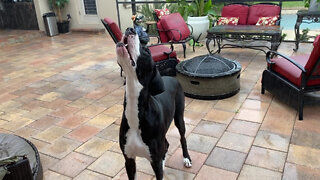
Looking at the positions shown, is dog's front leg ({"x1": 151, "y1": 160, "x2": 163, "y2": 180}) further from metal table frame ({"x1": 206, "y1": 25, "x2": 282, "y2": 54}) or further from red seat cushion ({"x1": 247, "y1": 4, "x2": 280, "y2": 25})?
red seat cushion ({"x1": 247, "y1": 4, "x2": 280, "y2": 25})

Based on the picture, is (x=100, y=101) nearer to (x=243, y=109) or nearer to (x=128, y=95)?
(x=243, y=109)

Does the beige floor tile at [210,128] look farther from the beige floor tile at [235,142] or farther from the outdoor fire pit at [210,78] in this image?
the outdoor fire pit at [210,78]

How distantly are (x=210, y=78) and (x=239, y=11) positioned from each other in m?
3.21

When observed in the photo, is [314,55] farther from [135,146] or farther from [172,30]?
[172,30]

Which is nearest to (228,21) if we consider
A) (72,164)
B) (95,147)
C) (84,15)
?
(95,147)

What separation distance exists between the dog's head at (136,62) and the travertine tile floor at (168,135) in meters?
1.16

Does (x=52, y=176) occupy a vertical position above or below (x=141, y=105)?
below

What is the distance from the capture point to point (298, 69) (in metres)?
3.32

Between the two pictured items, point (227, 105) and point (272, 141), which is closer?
point (272, 141)

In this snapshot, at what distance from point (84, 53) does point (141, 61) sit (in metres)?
5.49

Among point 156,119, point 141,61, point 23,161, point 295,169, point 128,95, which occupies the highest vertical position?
point 141,61

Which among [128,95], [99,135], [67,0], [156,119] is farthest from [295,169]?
[67,0]

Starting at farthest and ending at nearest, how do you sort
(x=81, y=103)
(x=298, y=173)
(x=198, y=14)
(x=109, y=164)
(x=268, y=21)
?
(x=198, y=14)
(x=268, y=21)
(x=81, y=103)
(x=109, y=164)
(x=298, y=173)

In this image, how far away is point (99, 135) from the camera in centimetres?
309
